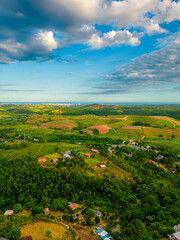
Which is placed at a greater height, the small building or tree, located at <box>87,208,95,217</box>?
tree, located at <box>87,208,95,217</box>

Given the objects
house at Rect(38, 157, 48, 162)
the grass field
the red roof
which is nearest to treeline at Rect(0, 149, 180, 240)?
the red roof

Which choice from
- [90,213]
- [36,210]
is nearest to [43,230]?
[36,210]

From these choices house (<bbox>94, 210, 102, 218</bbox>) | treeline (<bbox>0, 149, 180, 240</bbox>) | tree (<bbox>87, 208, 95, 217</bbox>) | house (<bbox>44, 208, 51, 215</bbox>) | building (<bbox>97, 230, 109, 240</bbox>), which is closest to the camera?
building (<bbox>97, 230, 109, 240</bbox>)

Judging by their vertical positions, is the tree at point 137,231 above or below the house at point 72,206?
above

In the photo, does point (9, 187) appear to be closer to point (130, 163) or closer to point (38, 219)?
point (38, 219)

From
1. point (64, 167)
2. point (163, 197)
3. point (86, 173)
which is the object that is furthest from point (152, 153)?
point (64, 167)

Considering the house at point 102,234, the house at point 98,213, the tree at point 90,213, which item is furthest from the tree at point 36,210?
the house at point 102,234

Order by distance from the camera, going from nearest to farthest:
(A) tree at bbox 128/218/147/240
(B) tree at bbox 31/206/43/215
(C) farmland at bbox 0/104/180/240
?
(A) tree at bbox 128/218/147/240, (C) farmland at bbox 0/104/180/240, (B) tree at bbox 31/206/43/215

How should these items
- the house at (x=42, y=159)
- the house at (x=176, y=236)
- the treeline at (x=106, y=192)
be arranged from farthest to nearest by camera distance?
the house at (x=42, y=159), the treeline at (x=106, y=192), the house at (x=176, y=236)

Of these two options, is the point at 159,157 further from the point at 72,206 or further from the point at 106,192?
the point at 72,206

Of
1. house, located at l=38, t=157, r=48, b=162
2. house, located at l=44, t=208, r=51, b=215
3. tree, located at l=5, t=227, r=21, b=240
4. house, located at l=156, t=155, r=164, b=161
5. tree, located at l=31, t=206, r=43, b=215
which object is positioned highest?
house, located at l=38, t=157, r=48, b=162

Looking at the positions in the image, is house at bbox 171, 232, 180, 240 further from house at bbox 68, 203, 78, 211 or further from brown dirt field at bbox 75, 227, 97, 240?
house at bbox 68, 203, 78, 211

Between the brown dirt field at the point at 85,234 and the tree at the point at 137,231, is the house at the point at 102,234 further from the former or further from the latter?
the tree at the point at 137,231
